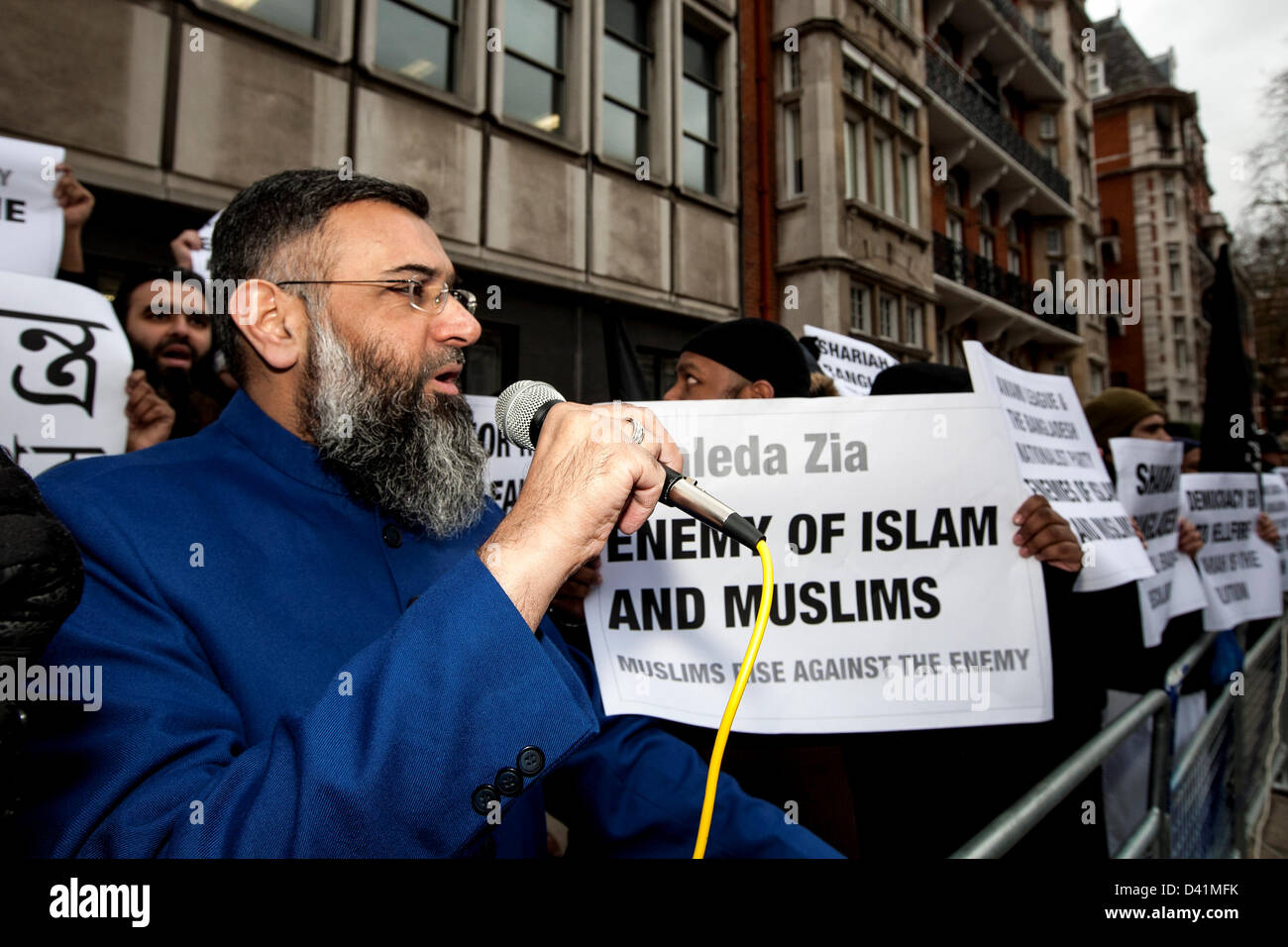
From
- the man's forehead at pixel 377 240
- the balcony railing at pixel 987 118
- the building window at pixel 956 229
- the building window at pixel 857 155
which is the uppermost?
the balcony railing at pixel 987 118

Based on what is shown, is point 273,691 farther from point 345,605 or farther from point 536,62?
point 536,62

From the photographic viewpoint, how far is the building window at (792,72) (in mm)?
12188

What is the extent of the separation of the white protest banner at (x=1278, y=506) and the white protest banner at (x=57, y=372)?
5.88 metres

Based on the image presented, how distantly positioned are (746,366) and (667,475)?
192 cm

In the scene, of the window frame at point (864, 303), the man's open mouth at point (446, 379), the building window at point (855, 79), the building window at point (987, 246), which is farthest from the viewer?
the building window at point (987, 246)

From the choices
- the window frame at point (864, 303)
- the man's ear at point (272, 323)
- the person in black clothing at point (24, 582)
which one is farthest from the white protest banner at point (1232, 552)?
the window frame at point (864, 303)

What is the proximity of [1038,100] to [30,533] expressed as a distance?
83.4 feet

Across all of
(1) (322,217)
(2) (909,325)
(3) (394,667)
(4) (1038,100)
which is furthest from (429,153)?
(4) (1038,100)

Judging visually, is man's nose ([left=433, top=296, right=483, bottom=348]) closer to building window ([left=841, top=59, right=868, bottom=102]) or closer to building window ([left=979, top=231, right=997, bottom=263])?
building window ([left=841, top=59, right=868, bottom=102])

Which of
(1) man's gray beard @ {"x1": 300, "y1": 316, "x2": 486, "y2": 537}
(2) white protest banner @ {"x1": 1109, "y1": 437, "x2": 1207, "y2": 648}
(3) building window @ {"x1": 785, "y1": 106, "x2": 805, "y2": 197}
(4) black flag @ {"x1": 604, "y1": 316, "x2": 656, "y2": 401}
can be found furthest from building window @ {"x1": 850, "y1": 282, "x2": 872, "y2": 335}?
(1) man's gray beard @ {"x1": 300, "y1": 316, "x2": 486, "y2": 537}

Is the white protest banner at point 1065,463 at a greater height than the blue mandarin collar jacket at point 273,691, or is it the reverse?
the white protest banner at point 1065,463

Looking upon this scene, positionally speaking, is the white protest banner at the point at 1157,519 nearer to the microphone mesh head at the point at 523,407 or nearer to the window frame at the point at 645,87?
the microphone mesh head at the point at 523,407

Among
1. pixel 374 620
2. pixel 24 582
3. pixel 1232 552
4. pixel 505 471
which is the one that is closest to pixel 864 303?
pixel 1232 552

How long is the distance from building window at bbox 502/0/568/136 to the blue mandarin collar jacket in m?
8.21
